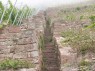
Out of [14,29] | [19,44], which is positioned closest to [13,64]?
[19,44]

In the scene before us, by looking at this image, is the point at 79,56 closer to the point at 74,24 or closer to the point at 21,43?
the point at 21,43

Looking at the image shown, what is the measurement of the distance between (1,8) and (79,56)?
201 inches

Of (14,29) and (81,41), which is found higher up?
(14,29)

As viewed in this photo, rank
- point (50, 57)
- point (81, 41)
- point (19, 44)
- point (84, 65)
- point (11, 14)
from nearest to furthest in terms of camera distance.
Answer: point (84, 65) < point (19, 44) < point (81, 41) < point (50, 57) < point (11, 14)

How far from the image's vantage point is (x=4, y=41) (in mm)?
8406

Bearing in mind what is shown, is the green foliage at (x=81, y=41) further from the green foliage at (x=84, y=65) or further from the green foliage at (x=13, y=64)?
the green foliage at (x=13, y=64)

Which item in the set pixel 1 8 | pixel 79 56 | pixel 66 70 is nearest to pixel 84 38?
pixel 79 56

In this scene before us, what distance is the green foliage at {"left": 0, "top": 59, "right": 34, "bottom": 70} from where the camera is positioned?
286 inches

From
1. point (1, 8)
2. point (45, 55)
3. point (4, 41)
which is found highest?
point (1, 8)

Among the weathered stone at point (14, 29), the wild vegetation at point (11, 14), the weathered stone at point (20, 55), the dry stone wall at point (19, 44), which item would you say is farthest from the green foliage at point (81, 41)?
the wild vegetation at point (11, 14)

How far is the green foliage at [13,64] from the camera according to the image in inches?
286

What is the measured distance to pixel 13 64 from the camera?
7.28m

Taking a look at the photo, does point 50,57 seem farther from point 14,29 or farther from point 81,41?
point 14,29

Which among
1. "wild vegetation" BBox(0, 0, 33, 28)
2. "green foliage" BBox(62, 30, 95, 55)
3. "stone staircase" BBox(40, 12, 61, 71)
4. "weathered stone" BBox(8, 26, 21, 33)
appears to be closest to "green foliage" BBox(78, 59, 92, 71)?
"green foliage" BBox(62, 30, 95, 55)
